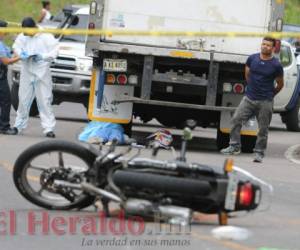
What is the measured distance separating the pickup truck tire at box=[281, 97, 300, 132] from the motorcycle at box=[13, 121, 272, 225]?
11995 mm

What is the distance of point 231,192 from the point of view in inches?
323

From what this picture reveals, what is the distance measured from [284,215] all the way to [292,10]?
3156cm

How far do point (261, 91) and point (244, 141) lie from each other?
1754 mm

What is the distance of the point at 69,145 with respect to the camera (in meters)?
8.81

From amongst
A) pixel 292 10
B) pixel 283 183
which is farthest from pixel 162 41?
A: pixel 292 10

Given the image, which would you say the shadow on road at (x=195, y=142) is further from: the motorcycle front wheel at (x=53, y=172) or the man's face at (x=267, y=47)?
the motorcycle front wheel at (x=53, y=172)

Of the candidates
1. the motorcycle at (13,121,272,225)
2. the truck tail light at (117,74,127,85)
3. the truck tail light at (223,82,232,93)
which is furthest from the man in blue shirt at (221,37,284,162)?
the motorcycle at (13,121,272,225)

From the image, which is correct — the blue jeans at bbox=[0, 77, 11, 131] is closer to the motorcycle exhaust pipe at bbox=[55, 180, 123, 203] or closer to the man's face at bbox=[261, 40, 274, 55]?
the man's face at bbox=[261, 40, 274, 55]

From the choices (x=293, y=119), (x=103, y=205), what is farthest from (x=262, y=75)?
(x=293, y=119)

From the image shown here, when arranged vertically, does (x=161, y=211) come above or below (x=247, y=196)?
below

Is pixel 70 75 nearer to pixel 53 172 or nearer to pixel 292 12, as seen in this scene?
pixel 53 172

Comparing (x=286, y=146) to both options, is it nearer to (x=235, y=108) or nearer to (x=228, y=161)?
(x=235, y=108)

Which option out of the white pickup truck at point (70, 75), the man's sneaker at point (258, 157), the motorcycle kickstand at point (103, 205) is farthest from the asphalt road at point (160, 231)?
the white pickup truck at point (70, 75)

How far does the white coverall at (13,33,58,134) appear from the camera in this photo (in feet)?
51.1
